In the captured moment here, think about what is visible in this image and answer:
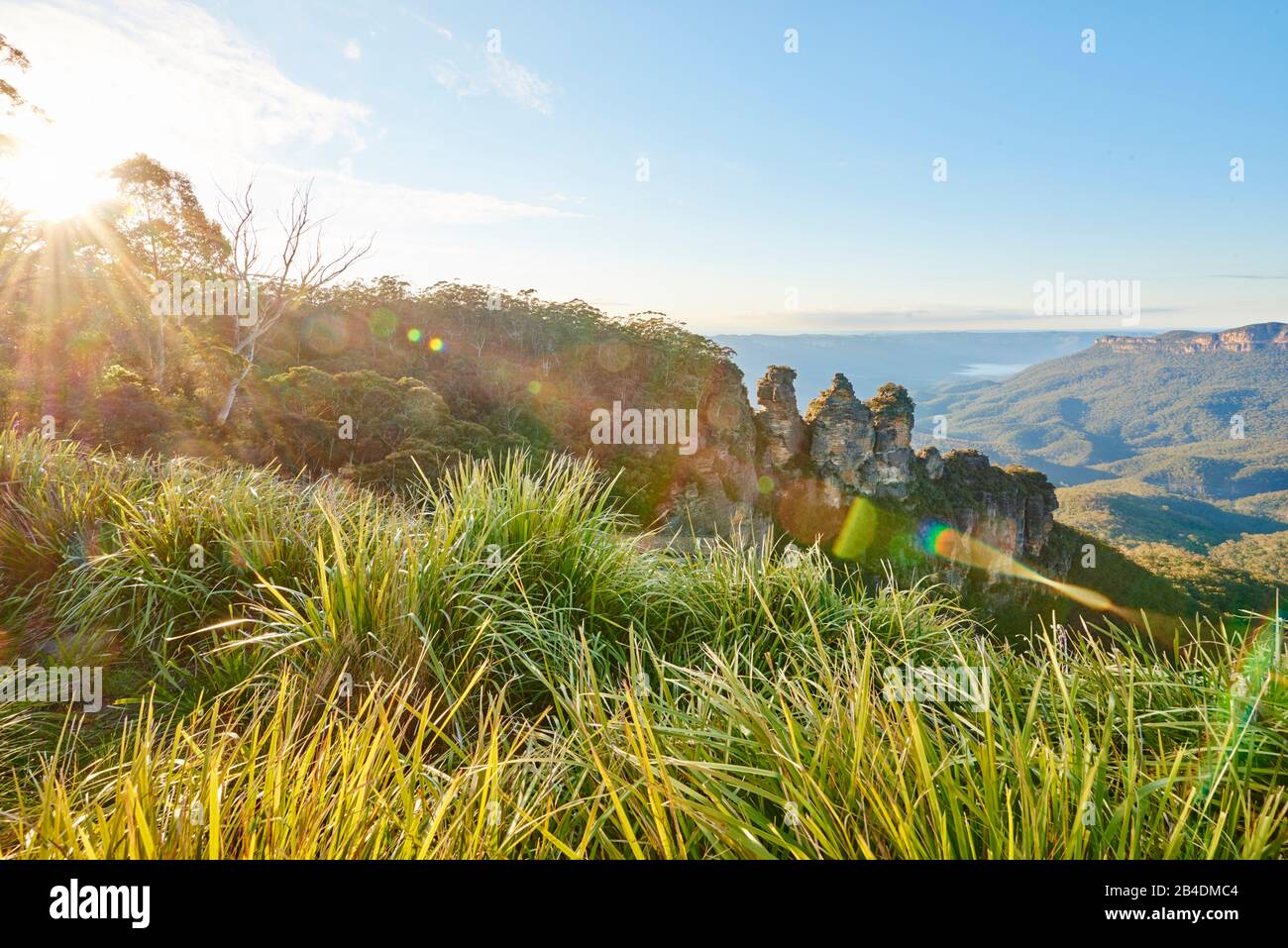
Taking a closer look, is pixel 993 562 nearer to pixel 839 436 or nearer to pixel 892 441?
pixel 892 441

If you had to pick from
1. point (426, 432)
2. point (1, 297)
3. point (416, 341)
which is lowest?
point (426, 432)

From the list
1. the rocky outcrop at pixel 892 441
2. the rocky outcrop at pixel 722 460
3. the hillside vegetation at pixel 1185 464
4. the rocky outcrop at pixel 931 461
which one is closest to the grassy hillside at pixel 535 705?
the rocky outcrop at pixel 722 460

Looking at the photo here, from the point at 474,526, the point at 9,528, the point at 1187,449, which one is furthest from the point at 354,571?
the point at 1187,449

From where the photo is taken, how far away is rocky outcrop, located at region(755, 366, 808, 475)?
39.8 meters

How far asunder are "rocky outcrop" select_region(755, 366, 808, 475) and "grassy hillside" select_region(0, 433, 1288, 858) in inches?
1437

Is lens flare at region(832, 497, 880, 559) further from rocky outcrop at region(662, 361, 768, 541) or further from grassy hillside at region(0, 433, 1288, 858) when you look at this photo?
grassy hillside at region(0, 433, 1288, 858)

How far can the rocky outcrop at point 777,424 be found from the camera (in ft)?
131

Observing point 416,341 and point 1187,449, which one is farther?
point 1187,449

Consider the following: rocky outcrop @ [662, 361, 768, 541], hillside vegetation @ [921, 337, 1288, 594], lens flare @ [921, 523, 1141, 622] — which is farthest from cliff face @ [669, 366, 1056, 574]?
hillside vegetation @ [921, 337, 1288, 594]

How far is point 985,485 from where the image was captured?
52.3 meters

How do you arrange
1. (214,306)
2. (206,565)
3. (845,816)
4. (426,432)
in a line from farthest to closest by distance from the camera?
(426,432) < (214,306) < (206,565) < (845,816)

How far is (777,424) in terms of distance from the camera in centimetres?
4069
